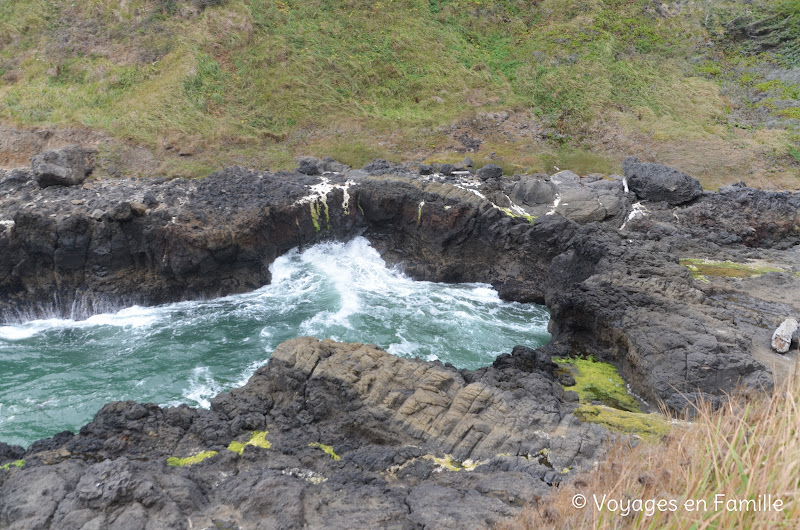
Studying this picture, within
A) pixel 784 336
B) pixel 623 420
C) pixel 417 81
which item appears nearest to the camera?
pixel 623 420

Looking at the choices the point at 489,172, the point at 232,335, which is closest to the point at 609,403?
the point at 232,335

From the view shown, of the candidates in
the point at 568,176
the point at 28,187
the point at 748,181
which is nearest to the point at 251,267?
the point at 28,187

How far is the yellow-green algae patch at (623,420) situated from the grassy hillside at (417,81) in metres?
20.4

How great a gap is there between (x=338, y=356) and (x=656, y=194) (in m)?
19.0

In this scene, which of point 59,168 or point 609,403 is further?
point 59,168

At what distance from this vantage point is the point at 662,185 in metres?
24.2

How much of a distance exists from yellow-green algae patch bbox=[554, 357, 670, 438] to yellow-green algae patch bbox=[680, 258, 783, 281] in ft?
17.1

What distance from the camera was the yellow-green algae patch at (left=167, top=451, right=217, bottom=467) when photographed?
31.1ft

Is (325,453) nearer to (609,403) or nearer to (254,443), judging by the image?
(254,443)

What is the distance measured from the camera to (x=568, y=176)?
2614 cm

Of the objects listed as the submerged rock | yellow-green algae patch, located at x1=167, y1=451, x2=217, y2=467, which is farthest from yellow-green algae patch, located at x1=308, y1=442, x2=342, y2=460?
the submerged rock

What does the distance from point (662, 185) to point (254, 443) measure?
845 inches

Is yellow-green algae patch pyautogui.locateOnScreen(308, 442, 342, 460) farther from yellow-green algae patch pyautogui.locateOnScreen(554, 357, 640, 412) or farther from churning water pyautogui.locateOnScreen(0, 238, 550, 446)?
yellow-green algae patch pyautogui.locateOnScreen(554, 357, 640, 412)

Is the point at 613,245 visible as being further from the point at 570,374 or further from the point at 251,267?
the point at 251,267
